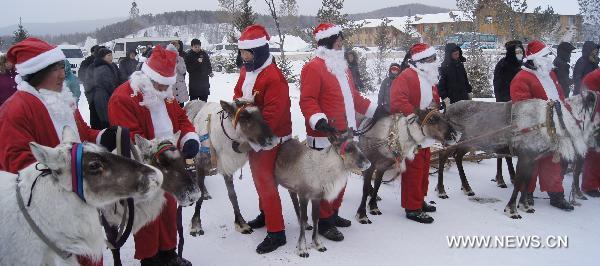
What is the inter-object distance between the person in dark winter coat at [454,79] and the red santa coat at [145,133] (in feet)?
19.3

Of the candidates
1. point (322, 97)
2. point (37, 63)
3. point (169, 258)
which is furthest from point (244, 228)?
point (37, 63)

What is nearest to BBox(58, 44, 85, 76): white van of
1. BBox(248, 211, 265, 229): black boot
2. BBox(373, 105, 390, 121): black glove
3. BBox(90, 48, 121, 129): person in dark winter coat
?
BBox(90, 48, 121, 129): person in dark winter coat

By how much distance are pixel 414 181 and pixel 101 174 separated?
4036mm

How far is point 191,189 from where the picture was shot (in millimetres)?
3176

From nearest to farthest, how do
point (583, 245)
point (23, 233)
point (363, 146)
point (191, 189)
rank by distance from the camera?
point (23, 233) < point (191, 189) < point (583, 245) < point (363, 146)

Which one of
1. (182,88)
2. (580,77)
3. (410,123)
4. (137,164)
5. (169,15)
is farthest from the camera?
(169,15)

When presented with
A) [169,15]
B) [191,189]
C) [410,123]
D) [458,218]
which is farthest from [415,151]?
[169,15]

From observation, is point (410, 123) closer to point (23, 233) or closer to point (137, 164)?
point (137, 164)

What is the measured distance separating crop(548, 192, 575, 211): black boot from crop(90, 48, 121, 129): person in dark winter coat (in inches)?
282

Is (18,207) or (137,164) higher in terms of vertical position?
(137,164)

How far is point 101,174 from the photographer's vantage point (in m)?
2.38

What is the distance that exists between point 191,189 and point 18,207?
1119mm

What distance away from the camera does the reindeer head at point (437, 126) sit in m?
5.14

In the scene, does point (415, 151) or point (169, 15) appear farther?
point (169, 15)
